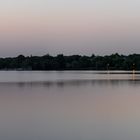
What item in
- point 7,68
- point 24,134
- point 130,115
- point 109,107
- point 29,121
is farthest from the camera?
point 7,68

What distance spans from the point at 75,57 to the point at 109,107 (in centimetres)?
16035

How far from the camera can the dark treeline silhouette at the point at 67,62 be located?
16155 cm

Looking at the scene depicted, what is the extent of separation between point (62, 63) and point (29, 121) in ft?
533

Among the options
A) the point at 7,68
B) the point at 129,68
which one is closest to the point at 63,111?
the point at 129,68

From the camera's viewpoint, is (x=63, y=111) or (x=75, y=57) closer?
(x=63, y=111)

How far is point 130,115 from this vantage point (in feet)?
56.0

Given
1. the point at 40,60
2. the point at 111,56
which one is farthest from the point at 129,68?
the point at 40,60

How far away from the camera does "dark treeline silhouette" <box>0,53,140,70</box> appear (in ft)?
530

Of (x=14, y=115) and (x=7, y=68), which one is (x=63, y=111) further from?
(x=7, y=68)

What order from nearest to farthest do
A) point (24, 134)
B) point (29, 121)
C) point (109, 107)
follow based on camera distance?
point (24, 134), point (29, 121), point (109, 107)

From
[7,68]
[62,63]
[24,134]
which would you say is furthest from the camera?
[7,68]

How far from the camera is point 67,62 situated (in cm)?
18075

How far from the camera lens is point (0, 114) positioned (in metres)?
17.6

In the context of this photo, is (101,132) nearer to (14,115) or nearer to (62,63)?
(14,115)
